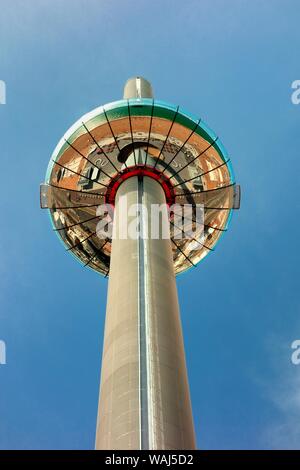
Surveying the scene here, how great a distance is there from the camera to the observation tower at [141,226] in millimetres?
12883

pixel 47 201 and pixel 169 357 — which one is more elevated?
pixel 47 201

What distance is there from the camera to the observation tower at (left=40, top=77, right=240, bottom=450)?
12883 millimetres

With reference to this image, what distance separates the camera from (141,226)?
19.0 m

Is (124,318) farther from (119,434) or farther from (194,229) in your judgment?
(194,229)

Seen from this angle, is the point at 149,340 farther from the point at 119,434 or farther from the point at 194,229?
the point at 194,229

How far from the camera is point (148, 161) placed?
23.2 metres

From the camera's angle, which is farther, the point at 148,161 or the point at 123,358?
the point at 148,161

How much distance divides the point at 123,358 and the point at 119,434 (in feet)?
8.19

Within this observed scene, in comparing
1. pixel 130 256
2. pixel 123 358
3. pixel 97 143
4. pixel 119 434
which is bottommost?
pixel 119 434

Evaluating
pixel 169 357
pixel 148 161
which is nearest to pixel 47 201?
pixel 148 161
